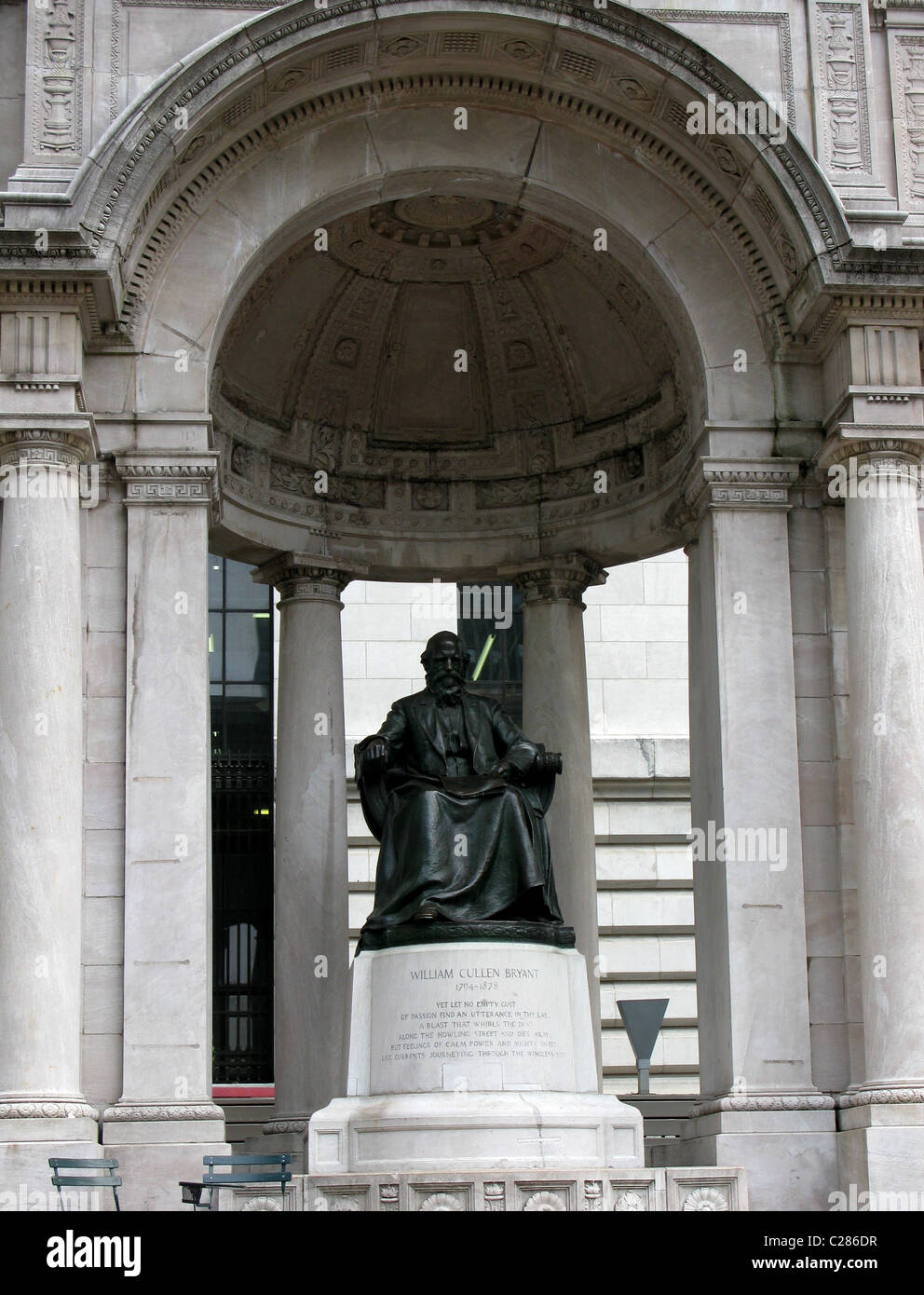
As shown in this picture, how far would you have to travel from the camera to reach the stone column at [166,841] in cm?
1809

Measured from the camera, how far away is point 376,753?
65.9 feet

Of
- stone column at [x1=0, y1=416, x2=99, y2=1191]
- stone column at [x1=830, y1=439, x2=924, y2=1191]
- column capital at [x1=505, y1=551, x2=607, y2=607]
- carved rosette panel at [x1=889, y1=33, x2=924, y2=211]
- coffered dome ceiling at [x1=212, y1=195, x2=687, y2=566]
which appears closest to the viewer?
stone column at [x1=0, y1=416, x2=99, y2=1191]

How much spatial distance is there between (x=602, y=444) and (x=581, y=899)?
5413 mm

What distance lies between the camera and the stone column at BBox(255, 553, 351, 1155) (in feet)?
74.1

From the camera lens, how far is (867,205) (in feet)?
66.3

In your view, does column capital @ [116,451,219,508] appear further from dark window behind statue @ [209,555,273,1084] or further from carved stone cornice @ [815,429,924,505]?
dark window behind statue @ [209,555,273,1084]

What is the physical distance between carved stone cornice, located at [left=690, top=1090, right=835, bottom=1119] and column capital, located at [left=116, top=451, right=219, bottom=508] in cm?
747

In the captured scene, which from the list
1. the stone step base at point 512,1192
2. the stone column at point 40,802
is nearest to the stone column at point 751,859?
the stone step base at point 512,1192

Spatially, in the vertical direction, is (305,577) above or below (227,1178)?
above

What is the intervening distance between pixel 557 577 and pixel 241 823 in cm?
758

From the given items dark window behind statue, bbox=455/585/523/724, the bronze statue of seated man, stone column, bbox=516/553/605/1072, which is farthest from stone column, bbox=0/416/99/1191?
dark window behind statue, bbox=455/585/523/724

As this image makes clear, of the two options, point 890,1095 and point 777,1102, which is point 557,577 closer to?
point 777,1102

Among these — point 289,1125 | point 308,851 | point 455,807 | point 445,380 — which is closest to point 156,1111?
point 455,807

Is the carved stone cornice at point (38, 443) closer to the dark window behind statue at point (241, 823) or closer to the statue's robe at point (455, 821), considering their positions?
the statue's robe at point (455, 821)
